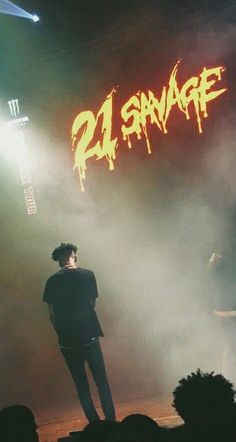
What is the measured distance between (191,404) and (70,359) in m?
3.06

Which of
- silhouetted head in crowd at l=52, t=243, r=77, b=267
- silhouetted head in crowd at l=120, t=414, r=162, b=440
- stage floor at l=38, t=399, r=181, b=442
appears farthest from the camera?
stage floor at l=38, t=399, r=181, b=442

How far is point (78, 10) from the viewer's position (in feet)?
32.3

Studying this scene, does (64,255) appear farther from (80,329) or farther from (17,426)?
(17,426)

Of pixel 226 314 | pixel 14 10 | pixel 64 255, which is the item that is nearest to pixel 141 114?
pixel 14 10

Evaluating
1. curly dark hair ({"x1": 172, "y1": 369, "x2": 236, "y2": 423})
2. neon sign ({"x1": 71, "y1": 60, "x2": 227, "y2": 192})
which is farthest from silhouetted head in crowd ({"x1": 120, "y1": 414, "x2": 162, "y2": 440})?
neon sign ({"x1": 71, "y1": 60, "x2": 227, "y2": 192})

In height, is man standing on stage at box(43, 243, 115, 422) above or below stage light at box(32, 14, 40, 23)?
below

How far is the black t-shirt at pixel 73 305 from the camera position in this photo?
5.81 metres

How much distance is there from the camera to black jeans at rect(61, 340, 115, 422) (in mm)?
5781

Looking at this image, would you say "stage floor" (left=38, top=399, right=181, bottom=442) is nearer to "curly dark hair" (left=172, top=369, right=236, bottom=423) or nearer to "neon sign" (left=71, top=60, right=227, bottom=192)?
"curly dark hair" (left=172, top=369, right=236, bottom=423)

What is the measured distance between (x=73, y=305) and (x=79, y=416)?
2991 millimetres

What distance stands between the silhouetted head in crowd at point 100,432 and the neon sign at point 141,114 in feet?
21.6

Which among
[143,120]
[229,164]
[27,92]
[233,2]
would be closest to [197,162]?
[229,164]

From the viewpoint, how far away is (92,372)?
5.81 meters

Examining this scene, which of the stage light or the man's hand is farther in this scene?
the stage light
